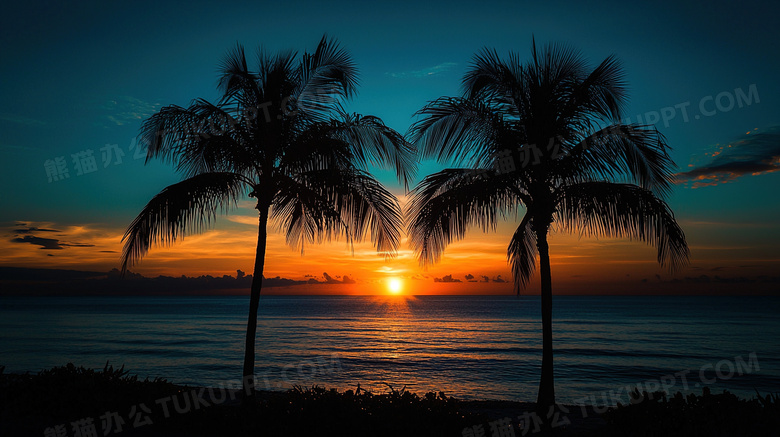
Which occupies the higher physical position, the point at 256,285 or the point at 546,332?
the point at 256,285

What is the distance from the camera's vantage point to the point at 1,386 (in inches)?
340

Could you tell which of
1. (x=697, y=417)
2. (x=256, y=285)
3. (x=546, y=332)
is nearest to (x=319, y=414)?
(x=256, y=285)

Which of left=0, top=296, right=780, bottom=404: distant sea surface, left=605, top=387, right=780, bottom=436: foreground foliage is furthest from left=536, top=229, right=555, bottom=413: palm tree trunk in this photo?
left=0, top=296, right=780, bottom=404: distant sea surface

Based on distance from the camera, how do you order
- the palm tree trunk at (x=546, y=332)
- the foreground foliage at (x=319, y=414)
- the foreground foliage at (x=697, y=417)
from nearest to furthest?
the foreground foliage at (x=697, y=417) → the foreground foliage at (x=319, y=414) → the palm tree trunk at (x=546, y=332)

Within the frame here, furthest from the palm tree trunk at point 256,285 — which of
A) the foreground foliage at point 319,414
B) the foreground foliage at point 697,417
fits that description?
the foreground foliage at point 697,417

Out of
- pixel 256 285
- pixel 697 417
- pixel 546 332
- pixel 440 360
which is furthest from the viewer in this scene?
pixel 440 360

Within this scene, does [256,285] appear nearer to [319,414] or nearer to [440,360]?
[319,414]

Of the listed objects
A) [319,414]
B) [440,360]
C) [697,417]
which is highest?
[697,417]

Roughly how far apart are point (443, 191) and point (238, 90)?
4.95 metres

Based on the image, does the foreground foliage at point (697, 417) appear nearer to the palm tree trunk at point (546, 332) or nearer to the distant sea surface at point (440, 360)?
the palm tree trunk at point (546, 332)

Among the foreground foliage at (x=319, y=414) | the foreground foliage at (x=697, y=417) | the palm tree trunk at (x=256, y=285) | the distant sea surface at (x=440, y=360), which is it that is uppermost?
the palm tree trunk at (x=256, y=285)

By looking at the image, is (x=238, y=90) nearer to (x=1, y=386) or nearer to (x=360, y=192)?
(x=360, y=192)

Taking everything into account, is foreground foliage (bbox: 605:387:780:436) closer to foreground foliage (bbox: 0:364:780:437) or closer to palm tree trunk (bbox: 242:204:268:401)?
foreground foliage (bbox: 0:364:780:437)

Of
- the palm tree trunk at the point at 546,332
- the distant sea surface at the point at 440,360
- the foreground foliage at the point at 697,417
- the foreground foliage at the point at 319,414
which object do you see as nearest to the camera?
the foreground foliage at the point at 697,417
